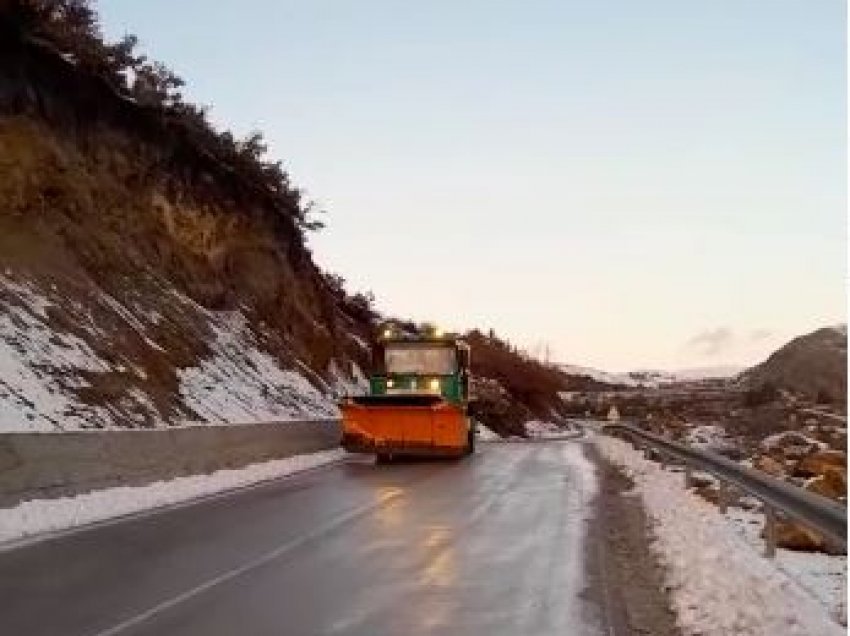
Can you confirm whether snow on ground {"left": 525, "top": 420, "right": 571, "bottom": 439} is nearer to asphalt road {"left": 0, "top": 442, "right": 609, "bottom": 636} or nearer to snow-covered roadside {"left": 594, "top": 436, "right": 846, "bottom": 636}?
asphalt road {"left": 0, "top": 442, "right": 609, "bottom": 636}

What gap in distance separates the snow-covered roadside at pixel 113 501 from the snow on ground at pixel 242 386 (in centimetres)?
908

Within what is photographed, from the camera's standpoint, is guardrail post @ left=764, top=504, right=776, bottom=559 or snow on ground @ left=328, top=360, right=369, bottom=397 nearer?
guardrail post @ left=764, top=504, right=776, bottom=559

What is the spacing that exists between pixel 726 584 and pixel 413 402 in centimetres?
2080

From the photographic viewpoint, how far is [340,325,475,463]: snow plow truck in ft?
102

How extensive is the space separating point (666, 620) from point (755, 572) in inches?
38.7

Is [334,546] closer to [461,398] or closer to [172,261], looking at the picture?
[461,398]

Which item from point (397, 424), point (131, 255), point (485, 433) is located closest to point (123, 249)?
point (131, 255)

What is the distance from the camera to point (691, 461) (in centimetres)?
1953

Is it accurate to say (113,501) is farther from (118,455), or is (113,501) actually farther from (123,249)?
(123,249)

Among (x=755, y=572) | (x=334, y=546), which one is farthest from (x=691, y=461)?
(x=755, y=572)

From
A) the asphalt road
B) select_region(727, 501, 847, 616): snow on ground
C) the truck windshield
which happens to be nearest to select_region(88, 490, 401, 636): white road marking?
the asphalt road

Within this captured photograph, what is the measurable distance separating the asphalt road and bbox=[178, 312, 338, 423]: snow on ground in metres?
15.2

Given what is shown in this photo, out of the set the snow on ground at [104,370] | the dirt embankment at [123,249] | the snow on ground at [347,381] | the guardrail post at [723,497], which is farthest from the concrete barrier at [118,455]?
the snow on ground at [347,381]

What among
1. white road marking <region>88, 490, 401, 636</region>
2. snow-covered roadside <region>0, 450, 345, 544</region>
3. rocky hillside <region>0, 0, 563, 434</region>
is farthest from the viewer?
rocky hillside <region>0, 0, 563, 434</region>
